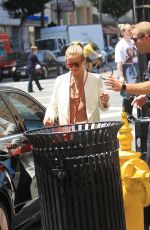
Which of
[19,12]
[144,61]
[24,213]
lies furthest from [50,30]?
[24,213]

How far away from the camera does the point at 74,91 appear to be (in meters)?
5.28

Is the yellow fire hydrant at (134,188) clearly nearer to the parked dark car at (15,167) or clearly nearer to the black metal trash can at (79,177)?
the black metal trash can at (79,177)

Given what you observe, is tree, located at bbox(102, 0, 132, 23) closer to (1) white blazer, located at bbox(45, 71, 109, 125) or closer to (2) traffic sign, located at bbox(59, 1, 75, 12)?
(2) traffic sign, located at bbox(59, 1, 75, 12)

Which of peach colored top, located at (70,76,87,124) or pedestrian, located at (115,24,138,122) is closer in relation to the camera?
peach colored top, located at (70,76,87,124)

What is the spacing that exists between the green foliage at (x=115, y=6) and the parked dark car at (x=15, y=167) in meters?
59.4

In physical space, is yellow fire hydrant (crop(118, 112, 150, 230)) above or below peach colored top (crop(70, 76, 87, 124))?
below

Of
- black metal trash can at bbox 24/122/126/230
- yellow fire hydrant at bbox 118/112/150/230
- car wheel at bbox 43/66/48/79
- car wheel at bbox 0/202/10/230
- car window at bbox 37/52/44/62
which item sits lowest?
car wheel at bbox 43/66/48/79

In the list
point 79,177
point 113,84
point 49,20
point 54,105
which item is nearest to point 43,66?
point 54,105

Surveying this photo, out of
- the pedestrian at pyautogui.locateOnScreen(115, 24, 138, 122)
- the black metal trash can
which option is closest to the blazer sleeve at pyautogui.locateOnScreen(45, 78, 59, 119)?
the black metal trash can

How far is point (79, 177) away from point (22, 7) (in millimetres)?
44104

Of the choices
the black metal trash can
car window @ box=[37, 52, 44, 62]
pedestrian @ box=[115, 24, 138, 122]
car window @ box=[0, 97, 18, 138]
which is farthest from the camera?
car window @ box=[37, 52, 44, 62]

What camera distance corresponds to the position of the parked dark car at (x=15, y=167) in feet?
15.8

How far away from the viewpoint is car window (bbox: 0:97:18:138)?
204 inches

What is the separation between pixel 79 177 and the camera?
3527 millimetres
